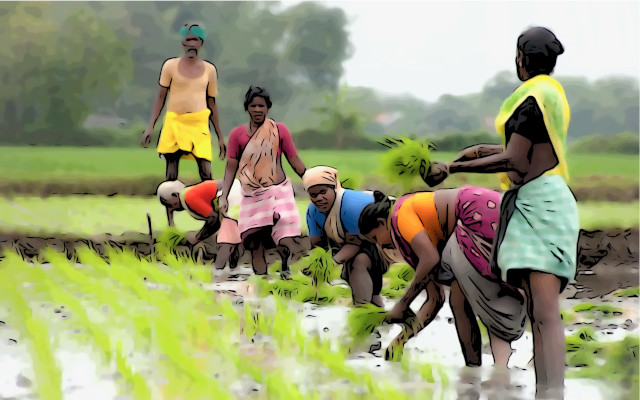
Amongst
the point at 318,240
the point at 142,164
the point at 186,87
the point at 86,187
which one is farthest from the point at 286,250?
the point at 142,164

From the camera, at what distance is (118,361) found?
3.88m

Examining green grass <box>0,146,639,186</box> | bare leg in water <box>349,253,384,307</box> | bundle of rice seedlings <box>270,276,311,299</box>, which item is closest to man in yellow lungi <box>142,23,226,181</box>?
bundle of rice seedlings <box>270,276,311,299</box>

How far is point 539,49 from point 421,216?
2.86 ft

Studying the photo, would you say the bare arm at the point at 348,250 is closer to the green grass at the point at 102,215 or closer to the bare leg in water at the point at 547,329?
the bare leg in water at the point at 547,329

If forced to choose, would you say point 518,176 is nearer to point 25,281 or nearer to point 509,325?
point 509,325

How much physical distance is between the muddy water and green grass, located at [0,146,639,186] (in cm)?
804

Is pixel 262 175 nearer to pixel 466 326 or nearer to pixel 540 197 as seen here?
pixel 466 326

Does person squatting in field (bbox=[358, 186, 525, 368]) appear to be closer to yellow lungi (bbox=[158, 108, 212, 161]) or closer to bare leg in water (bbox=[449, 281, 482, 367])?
bare leg in water (bbox=[449, 281, 482, 367])

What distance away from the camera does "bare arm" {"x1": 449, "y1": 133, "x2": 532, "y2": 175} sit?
338 cm

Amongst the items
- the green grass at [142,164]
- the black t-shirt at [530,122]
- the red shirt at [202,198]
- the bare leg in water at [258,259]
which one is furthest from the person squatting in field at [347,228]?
the green grass at [142,164]

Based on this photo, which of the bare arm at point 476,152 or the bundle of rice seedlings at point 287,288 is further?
the bundle of rice seedlings at point 287,288

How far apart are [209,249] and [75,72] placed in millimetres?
9483

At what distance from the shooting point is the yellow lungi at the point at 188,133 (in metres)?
7.52

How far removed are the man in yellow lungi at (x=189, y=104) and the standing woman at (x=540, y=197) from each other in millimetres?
4347
